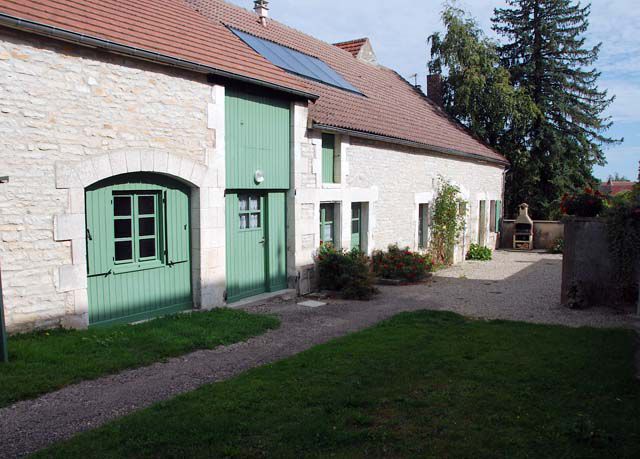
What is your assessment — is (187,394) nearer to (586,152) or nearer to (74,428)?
(74,428)

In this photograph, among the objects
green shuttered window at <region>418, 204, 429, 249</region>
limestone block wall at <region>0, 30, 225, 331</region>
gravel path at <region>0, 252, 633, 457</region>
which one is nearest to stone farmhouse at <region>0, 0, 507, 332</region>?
limestone block wall at <region>0, 30, 225, 331</region>

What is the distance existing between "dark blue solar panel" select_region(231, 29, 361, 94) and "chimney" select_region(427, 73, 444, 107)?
7.98 metres

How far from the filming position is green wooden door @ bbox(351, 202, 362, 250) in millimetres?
11938

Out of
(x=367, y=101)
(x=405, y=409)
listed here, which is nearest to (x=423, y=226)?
(x=367, y=101)

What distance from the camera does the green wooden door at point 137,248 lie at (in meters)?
6.66

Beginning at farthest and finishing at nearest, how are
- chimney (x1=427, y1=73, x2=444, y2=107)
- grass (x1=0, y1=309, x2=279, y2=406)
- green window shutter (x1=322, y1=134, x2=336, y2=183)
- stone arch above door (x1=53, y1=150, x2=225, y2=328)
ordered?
chimney (x1=427, y1=73, x2=444, y2=107), green window shutter (x1=322, y1=134, x2=336, y2=183), stone arch above door (x1=53, y1=150, x2=225, y2=328), grass (x1=0, y1=309, x2=279, y2=406)

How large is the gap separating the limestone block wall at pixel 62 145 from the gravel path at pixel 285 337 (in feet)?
5.46

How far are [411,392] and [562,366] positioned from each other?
1887mm

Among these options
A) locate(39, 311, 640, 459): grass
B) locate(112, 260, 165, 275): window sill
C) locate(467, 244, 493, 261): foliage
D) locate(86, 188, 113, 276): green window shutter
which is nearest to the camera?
locate(39, 311, 640, 459): grass

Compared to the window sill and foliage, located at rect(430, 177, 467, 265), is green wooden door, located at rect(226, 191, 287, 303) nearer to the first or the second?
the window sill

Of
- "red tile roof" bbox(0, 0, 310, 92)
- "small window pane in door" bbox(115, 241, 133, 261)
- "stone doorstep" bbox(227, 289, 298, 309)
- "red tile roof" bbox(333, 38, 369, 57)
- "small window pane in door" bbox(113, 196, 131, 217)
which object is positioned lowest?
"stone doorstep" bbox(227, 289, 298, 309)

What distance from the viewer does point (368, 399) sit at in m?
4.45

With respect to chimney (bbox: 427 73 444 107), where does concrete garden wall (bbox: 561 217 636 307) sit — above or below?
below

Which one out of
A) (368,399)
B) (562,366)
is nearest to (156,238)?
(368,399)
